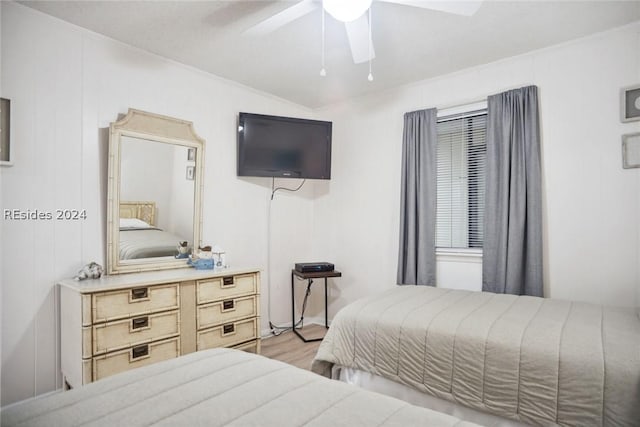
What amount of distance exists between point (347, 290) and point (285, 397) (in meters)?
2.93

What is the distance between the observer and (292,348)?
3283 millimetres

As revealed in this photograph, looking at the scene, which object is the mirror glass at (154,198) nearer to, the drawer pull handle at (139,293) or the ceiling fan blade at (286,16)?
the drawer pull handle at (139,293)

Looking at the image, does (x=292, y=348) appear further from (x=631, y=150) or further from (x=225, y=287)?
(x=631, y=150)

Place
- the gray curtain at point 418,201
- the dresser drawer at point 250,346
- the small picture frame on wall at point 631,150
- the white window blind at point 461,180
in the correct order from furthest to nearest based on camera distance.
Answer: the gray curtain at point 418,201 < the white window blind at point 461,180 < the dresser drawer at point 250,346 < the small picture frame on wall at point 631,150

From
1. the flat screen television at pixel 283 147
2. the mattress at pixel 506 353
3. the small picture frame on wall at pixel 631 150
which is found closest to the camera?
the mattress at pixel 506 353

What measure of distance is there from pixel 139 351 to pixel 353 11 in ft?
7.63

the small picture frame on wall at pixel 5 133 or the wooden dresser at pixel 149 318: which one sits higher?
the small picture frame on wall at pixel 5 133

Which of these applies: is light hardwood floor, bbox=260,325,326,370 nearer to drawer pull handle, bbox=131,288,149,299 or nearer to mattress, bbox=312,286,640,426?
mattress, bbox=312,286,640,426

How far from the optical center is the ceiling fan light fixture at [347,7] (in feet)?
5.45

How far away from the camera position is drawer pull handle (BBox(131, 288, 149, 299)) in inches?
89.0

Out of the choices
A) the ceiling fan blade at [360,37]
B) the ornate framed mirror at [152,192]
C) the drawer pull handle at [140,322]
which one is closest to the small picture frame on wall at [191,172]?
the ornate framed mirror at [152,192]

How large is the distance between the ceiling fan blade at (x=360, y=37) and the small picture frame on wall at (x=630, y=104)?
1.78 metres

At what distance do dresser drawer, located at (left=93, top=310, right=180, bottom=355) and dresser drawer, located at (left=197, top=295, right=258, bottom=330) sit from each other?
202mm

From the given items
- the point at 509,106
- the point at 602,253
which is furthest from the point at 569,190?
the point at 509,106
